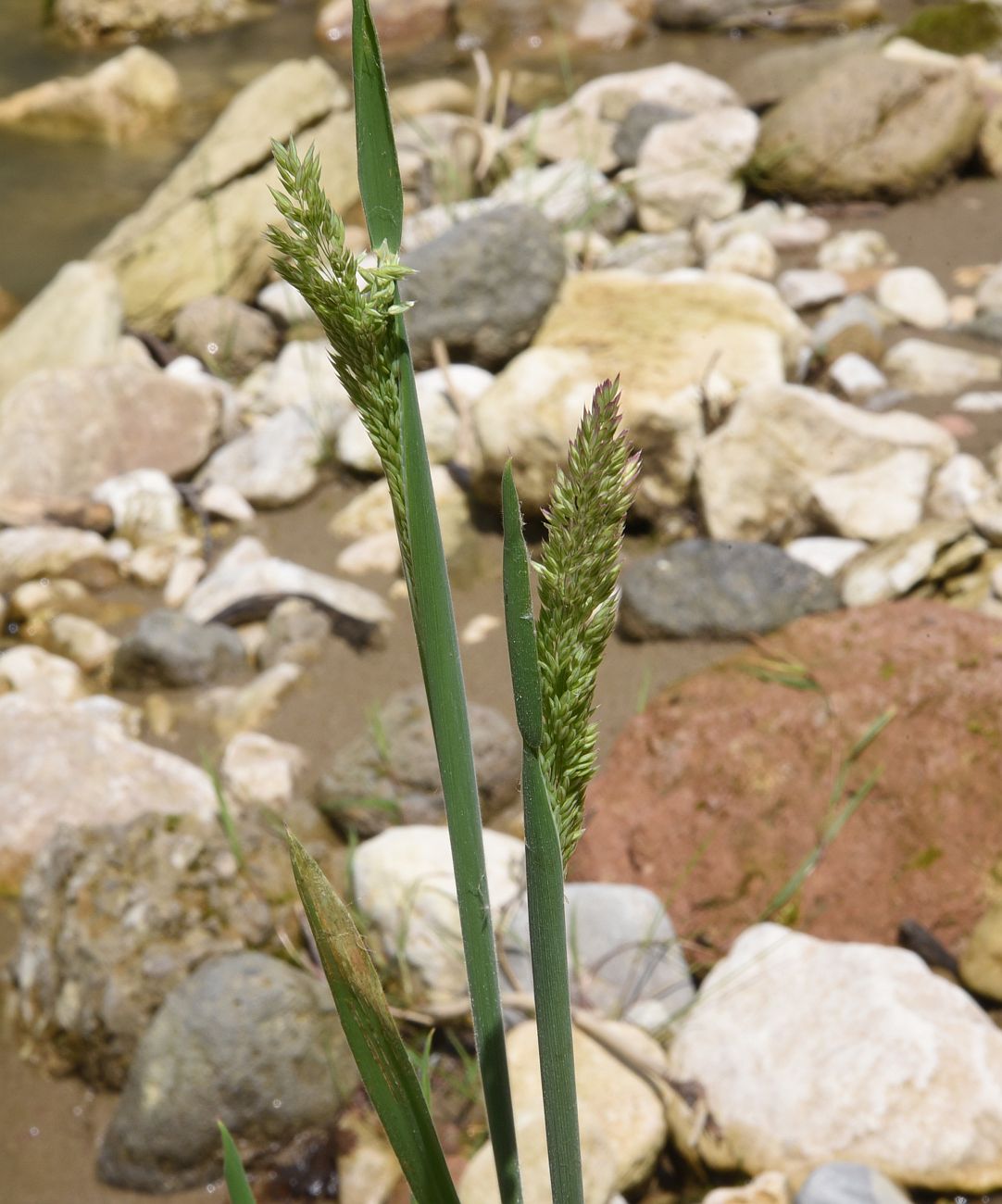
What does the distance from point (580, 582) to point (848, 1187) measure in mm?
1622

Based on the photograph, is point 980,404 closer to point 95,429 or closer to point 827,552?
point 827,552

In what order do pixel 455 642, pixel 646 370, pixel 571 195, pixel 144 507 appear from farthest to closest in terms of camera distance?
1. pixel 571 195
2. pixel 144 507
3. pixel 646 370
4. pixel 455 642

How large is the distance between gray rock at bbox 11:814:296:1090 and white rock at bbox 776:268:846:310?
3.20 meters

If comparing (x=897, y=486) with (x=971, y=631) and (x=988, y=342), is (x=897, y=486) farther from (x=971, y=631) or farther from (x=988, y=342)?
(x=988, y=342)

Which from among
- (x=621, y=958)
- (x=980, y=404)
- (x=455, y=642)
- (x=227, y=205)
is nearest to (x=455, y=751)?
(x=455, y=642)

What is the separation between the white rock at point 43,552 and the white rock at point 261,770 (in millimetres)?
1267

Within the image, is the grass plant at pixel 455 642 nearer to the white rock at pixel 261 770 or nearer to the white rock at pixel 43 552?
the white rock at pixel 261 770

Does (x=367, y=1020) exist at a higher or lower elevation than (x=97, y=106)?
higher

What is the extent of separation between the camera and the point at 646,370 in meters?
3.90

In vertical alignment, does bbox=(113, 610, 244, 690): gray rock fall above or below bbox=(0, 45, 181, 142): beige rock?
below

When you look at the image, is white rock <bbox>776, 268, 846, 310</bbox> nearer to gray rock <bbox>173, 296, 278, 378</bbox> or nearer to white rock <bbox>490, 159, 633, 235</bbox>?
white rock <bbox>490, 159, 633, 235</bbox>

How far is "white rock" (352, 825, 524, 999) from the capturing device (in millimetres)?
2424

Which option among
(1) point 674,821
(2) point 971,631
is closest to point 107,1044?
(1) point 674,821

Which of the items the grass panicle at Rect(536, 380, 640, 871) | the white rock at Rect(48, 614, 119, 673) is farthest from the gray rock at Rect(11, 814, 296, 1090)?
the grass panicle at Rect(536, 380, 640, 871)
